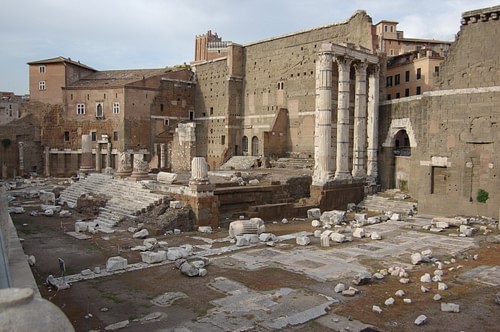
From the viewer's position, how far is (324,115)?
21812 mm

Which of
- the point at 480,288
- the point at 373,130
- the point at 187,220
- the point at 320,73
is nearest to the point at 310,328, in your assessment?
the point at 480,288

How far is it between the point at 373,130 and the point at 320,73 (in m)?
5.17

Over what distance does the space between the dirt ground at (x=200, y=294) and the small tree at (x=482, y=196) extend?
17.0 feet

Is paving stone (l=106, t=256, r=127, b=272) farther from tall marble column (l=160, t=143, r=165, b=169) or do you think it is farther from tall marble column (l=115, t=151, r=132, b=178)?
tall marble column (l=160, t=143, r=165, b=169)

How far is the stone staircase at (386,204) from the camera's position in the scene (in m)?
20.6

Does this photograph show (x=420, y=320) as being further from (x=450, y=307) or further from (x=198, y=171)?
(x=198, y=171)

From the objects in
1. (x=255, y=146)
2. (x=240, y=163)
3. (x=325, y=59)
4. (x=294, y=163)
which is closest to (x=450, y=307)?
(x=325, y=59)

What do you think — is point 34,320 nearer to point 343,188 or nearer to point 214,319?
point 214,319

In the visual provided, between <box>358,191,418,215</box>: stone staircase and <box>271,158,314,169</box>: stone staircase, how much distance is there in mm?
7146

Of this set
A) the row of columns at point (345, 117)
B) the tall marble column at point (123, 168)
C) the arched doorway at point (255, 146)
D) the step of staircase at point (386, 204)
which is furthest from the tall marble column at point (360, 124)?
the arched doorway at point (255, 146)

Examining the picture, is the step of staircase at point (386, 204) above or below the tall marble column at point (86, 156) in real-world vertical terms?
below

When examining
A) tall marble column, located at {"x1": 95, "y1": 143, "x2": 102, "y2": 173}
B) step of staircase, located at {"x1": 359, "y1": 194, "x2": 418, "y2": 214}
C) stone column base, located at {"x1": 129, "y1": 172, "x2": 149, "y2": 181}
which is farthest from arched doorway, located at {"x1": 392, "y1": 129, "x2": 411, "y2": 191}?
tall marble column, located at {"x1": 95, "y1": 143, "x2": 102, "y2": 173}

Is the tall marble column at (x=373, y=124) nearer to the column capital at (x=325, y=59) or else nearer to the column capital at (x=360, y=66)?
the column capital at (x=360, y=66)

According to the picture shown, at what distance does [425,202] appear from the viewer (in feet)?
65.2
